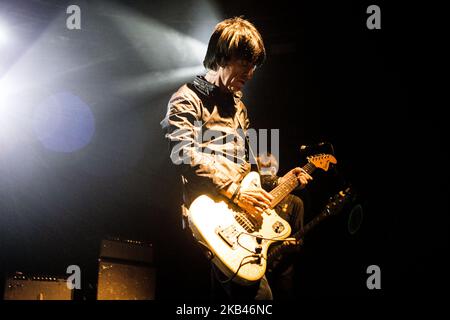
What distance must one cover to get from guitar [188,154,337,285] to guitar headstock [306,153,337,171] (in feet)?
2.37

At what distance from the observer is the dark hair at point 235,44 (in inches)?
102

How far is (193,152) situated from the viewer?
2270mm

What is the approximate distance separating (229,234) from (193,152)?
0.54 metres

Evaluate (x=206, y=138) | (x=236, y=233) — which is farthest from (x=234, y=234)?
(x=206, y=138)

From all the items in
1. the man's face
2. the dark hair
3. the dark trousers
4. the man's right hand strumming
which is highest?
the dark hair

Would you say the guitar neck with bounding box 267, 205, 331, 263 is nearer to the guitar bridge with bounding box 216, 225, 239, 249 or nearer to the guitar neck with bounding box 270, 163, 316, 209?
the guitar neck with bounding box 270, 163, 316, 209

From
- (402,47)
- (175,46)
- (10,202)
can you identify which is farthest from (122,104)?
(402,47)

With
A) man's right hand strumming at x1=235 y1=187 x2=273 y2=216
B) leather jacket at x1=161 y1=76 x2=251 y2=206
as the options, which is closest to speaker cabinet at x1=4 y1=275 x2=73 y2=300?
leather jacket at x1=161 y1=76 x2=251 y2=206

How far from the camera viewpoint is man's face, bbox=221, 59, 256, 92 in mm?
2615

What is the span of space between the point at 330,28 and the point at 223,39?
7.28ft

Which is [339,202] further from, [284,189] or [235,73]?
[235,73]

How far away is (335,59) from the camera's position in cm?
450

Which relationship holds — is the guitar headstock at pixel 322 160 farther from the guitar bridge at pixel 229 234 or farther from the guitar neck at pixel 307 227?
the guitar bridge at pixel 229 234
